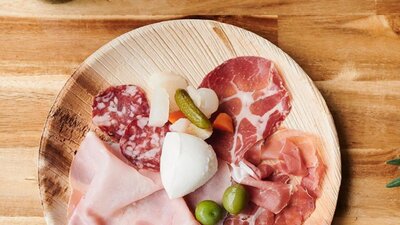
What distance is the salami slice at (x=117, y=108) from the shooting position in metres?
1.64

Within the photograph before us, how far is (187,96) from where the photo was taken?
62.4 inches

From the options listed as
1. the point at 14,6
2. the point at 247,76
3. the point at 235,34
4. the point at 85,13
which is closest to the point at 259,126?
the point at 247,76

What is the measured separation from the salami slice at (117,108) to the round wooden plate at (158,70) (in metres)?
0.02

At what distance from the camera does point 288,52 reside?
1665 mm

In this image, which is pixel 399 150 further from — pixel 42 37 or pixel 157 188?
pixel 42 37

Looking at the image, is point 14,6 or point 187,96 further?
point 14,6

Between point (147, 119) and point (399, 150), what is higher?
point (147, 119)

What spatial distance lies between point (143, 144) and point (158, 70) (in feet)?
0.60

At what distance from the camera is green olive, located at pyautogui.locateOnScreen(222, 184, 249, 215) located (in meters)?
1.54

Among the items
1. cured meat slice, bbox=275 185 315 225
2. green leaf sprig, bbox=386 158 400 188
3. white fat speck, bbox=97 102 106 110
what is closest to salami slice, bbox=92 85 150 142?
white fat speck, bbox=97 102 106 110

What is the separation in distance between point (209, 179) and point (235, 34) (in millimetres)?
344

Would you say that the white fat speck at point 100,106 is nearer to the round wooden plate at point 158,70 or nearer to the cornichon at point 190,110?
the round wooden plate at point 158,70

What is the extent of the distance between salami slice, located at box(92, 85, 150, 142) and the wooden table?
123mm

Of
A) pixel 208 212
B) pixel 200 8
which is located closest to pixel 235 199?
pixel 208 212
